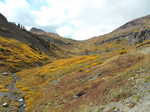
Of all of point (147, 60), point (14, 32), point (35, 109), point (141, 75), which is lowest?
point (35, 109)

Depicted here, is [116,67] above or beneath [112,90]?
above

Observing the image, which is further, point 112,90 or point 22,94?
point 22,94

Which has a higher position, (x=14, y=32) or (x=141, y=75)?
(x=14, y=32)

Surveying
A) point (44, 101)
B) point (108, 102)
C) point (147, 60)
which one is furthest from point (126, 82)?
point (44, 101)

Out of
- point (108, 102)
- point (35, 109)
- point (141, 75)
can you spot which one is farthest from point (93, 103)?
point (35, 109)

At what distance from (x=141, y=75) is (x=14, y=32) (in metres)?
181

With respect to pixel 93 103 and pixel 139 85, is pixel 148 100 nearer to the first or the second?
pixel 139 85

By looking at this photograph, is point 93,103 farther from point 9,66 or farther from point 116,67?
point 9,66

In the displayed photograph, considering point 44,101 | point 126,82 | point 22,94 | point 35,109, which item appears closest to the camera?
point 126,82

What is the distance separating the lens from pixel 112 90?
79.7 ft

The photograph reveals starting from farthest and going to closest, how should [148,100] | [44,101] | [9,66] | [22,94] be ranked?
[9,66]
[22,94]
[44,101]
[148,100]

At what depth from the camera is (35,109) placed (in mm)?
29672

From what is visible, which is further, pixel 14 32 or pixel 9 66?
pixel 14 32

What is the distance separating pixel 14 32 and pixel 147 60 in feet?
583
